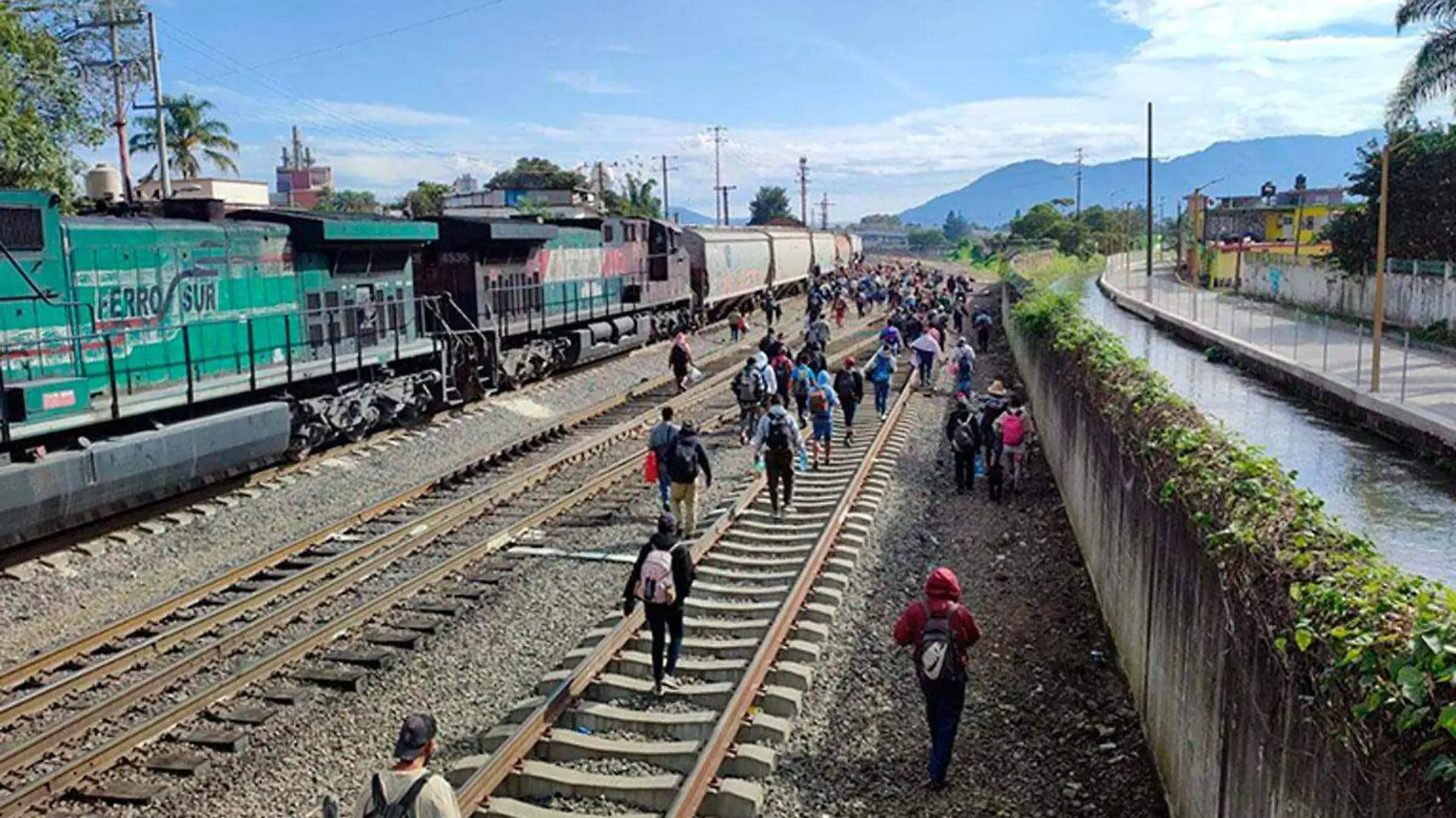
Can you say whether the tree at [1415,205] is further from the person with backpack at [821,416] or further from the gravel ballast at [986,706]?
the gravel ballast at [986,706]

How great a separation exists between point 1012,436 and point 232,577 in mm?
9549

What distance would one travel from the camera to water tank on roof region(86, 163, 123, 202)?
1552 cm

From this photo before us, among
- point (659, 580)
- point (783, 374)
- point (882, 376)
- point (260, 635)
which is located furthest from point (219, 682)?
point (882, 376)

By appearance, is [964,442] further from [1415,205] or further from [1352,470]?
[1415,205]

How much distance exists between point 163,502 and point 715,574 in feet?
23.9

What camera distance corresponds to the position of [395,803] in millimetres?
4457

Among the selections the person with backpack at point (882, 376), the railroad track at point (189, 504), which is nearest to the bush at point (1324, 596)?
the railroad track at point (189, 504)

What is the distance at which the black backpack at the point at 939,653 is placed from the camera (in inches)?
269

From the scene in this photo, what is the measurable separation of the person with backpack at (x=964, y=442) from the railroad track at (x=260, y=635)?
15.3 feet

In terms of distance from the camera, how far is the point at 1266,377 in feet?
84.6

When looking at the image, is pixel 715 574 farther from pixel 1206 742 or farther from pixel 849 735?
pixel 1206 742

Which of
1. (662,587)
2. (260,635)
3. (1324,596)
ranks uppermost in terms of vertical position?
(1324,596)

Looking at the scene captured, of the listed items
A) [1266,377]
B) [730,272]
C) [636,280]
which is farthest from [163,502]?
[730,272]

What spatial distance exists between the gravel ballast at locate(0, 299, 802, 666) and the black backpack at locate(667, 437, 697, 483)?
4.47m
